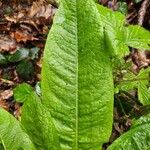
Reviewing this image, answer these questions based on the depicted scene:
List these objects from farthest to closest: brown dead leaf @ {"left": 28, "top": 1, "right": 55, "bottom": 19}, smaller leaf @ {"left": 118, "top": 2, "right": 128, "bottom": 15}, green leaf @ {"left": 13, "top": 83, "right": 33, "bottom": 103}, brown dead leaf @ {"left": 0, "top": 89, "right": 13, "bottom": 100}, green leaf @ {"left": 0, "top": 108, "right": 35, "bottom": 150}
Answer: brown dead leaf @ {"left": 28, "top": 1, "right": 55, "bottom": 19}, smaller leaf @ {"left": 118, "top": 2, "right": 128, "bottom": 15}, brown dead leaf @ {"left": 0, "top": 89, "right": 13, "bottom": 100}, green leaf @ {"left": 13, "top": 83, "right": 33, "bottom": 103}, green leaf @ {"left": 0, "top": 108, "right": 35, "bottom": 150}

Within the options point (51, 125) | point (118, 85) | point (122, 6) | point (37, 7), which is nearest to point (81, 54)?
point (51, 125)

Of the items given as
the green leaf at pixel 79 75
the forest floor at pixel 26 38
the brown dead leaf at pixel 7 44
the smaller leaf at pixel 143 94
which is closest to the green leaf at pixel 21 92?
the forest floor at pixel 26 38

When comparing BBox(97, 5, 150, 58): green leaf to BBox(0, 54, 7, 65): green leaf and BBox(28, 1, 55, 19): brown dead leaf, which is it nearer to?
BBox(0, 54, 7, 65): green leaf

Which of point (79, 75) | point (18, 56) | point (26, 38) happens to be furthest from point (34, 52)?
point (79, 75)

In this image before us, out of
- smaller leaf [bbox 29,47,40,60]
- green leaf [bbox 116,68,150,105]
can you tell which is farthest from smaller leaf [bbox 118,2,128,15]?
green leaf [bbox 116,68,150,105]

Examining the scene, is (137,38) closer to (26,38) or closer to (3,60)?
(3,60)

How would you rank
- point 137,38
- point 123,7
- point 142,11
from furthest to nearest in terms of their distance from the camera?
point 123,7, point 142,11, point 137,38

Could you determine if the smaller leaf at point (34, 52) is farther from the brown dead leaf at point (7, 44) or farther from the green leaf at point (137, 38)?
the green leaf at point (137, 38)
